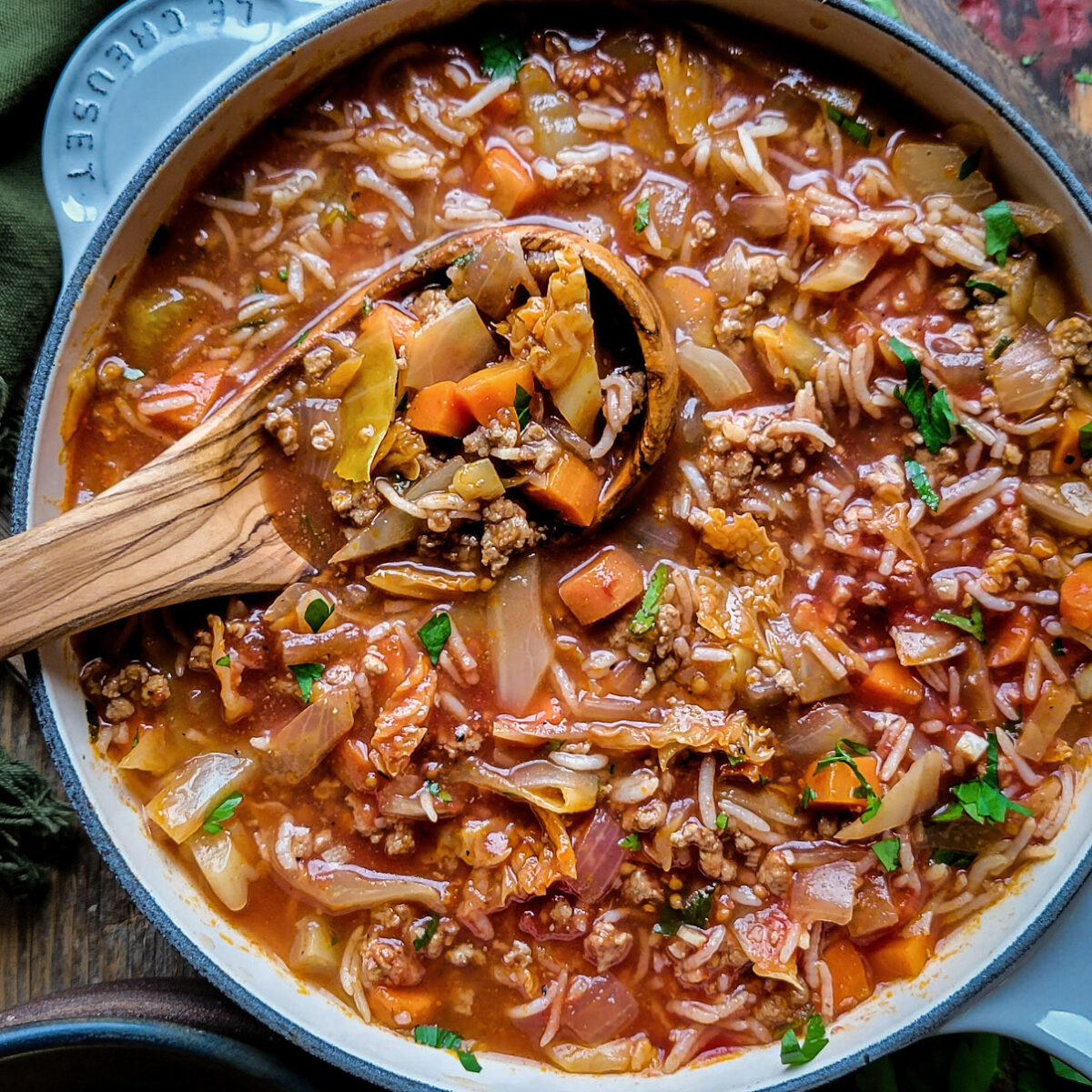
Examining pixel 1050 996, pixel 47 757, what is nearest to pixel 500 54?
pixel 47 757

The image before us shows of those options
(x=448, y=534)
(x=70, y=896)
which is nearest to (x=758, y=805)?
(x=448, y=534)

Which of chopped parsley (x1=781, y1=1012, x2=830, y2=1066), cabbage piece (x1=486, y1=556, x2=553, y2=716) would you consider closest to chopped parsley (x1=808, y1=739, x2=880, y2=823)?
chopped parsley (x1=781, y1=1012, x2=830, y2=1066)

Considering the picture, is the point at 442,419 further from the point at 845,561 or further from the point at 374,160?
the point at 845,561

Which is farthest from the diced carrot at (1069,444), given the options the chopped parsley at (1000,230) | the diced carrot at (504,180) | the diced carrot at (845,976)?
the diced carrot at (504,180)

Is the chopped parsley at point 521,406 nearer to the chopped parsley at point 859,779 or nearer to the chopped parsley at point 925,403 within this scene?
the chopped parsley at point 925,403

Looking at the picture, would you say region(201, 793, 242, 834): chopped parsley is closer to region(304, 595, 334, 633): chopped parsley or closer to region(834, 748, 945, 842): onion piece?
region(304, 595, 334, 633): chopped parsley

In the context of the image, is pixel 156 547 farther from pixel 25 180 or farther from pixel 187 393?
pixel 25 180

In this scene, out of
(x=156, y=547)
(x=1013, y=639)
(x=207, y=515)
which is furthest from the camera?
(x=1013, y=639)
